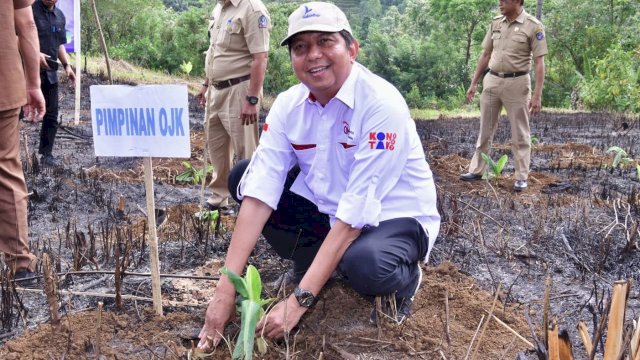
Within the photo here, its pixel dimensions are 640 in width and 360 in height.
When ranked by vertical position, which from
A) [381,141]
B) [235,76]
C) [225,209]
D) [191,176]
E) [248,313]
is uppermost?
[381,141]

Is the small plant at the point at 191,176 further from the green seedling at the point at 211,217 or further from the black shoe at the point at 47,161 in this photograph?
the green seedling at the point at 211,217

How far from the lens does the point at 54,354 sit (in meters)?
2.14

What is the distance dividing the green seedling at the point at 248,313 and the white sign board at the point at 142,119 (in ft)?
1.73

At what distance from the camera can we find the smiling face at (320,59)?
2.27 meters

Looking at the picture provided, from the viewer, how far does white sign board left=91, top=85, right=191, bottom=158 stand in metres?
2.26

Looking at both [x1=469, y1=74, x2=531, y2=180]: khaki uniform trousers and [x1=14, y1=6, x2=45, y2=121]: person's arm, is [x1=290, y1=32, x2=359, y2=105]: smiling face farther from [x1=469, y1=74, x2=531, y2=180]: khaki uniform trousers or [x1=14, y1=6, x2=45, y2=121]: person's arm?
[x1=469, y1=74, x2=531, y2=180]: khaki uniform trousers

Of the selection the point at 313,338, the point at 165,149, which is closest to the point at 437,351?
the point at 313,338

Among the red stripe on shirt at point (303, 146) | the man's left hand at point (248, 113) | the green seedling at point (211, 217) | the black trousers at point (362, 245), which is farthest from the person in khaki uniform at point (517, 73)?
the red stripe on shirt at point (303, 146)

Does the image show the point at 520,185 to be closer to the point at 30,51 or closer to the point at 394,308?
the point at 394,308

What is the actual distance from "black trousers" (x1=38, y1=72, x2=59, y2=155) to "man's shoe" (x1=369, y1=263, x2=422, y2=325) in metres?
4.24

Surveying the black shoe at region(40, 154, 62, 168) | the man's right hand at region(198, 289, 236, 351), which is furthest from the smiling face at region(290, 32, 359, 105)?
the black shoe at region(40, 154, 62, 168)

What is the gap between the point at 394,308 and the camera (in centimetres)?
241

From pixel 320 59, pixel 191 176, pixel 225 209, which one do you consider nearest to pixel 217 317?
pixel 320 59

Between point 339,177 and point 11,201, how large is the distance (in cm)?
148
